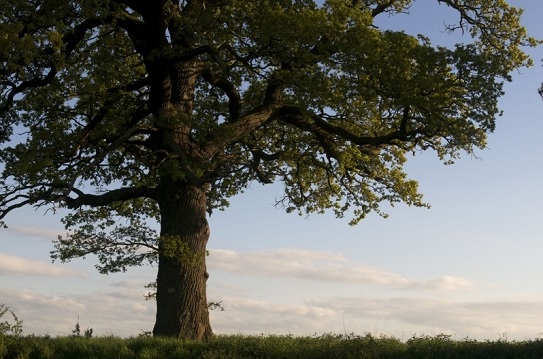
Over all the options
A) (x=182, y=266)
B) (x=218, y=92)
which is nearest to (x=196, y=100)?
(x=218, y=92)

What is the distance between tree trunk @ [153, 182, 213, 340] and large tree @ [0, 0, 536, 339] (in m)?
0.04

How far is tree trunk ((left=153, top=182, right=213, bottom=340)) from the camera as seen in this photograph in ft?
78.3

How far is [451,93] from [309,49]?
15.1 feet

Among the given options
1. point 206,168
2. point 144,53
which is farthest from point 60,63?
point 206,168

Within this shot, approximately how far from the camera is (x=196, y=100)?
29.3 m

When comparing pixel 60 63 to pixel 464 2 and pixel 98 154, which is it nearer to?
pixel 98 154

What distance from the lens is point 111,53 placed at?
90.4ft

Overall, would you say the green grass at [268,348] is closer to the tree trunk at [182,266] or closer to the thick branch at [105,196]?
the tree trunk at [182,266]

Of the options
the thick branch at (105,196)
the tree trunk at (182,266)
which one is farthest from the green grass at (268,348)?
the thick branch at (105,196)

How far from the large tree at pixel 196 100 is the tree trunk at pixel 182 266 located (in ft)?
0.14

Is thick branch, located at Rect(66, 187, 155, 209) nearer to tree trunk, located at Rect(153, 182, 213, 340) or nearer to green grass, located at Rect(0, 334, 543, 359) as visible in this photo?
tree trunk, located at Rect(153, 182, 213, 340)

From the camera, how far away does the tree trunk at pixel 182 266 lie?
23875 millimetres

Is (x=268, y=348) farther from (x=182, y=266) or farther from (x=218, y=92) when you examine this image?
(x=218, y=92)

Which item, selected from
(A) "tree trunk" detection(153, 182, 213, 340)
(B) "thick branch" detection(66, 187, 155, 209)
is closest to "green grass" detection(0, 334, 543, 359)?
(A) "tree trunk" detection(153, 182, 213, 340)
